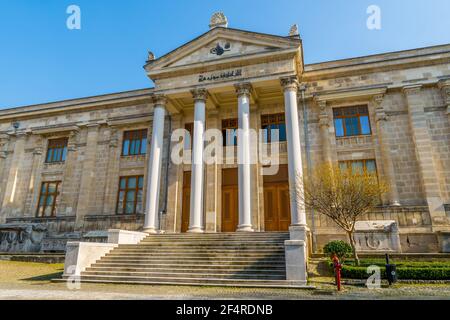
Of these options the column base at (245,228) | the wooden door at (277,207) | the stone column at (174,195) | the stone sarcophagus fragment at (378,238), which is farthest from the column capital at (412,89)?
the stone column at (174,195)

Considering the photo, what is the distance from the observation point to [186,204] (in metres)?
21.4

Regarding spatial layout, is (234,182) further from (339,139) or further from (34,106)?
(34,106)

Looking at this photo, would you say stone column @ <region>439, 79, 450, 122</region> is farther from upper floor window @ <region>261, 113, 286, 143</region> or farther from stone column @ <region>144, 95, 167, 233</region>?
stone column @ <region>144, 95, 167, 233</region>

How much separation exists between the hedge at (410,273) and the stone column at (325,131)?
886 centimetres

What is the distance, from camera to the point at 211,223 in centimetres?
1978

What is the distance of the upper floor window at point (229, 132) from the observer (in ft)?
71.2

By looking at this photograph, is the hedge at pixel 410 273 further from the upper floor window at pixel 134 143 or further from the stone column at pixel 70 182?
the stone column at pixel 70 182

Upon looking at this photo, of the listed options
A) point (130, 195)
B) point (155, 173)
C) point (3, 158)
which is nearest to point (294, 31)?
point (155, 173)

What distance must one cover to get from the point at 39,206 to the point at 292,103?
71.3 feet

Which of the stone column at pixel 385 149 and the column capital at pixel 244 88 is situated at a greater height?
the column capital at pixel 244 88

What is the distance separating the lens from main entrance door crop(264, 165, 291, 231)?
19.4 m

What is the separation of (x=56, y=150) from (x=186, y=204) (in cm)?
1345

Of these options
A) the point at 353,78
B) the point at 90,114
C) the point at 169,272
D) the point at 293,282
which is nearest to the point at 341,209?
the point at 293,282

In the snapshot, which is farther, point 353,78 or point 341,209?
point 353,78
